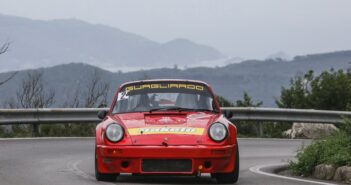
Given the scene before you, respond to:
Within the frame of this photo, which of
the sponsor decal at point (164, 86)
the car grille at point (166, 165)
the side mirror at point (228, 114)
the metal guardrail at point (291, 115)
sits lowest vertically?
the car grille at point (166, 165)

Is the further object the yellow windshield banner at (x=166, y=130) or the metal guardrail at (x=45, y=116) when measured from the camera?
the metal guardrail at (x=45, y=116)

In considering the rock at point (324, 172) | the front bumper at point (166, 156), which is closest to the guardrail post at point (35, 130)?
the rock at point (324, 172)

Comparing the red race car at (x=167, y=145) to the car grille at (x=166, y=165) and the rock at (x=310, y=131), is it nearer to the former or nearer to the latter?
the car grille at (x=166, y=165)

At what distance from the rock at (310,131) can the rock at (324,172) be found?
32.1ft

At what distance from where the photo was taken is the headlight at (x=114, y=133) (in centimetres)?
975

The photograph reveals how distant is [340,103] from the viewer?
1187 inches

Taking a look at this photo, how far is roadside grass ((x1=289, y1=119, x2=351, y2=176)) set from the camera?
10.8m

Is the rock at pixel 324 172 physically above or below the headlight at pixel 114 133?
below

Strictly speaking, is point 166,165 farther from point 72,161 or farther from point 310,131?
point 310,131

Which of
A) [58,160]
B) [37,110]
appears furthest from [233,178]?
[37,110]

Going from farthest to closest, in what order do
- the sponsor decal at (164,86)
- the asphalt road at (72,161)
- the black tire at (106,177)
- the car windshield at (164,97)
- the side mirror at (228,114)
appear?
the sponsor decal at (164,86) < the side mirror at (228,114) < the car windshield at (164,97) < the asphalt road at (72,161) < the black tire at (106,177)

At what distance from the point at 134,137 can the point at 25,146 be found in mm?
6903

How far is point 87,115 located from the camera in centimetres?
2000

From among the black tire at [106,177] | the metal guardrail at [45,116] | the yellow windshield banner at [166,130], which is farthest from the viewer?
the metal guardrail at [45,116]
